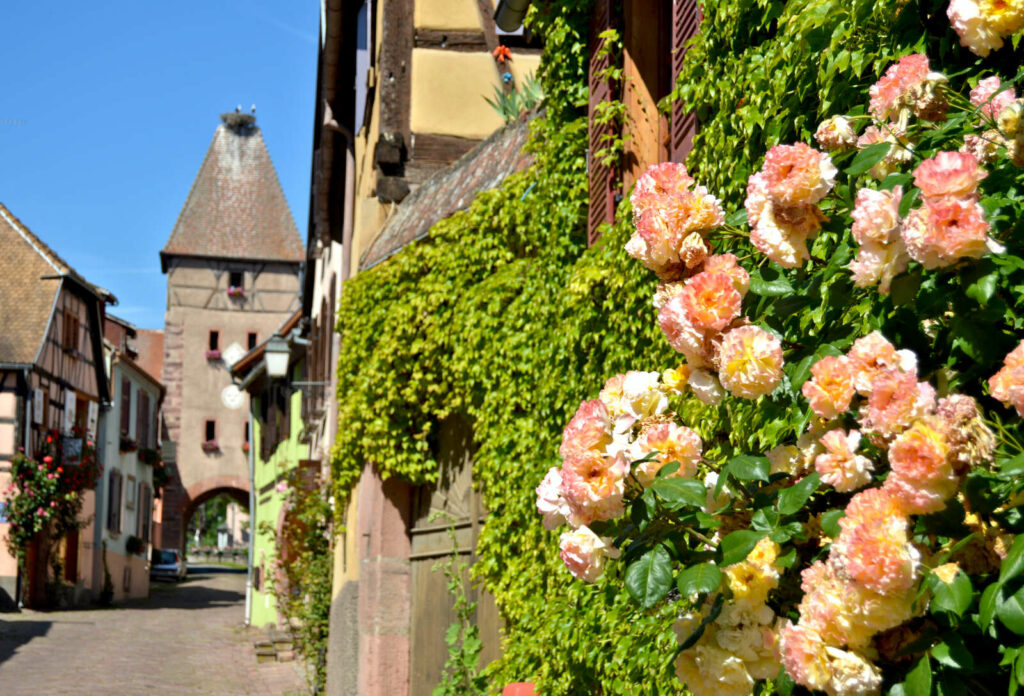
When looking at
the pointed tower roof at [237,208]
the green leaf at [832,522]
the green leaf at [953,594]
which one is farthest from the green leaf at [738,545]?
the pointed tower roof at [237,208]

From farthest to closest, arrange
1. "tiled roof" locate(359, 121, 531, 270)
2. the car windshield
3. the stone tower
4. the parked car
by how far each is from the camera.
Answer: the stone tower
the car windshield
the parked car
"tiled roof" locate(359, 121, 531, 270)

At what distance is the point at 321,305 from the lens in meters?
17.1

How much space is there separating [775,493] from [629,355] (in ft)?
9.35

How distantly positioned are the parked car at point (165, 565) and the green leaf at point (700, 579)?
132ft

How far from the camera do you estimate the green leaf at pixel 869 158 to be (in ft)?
8.32

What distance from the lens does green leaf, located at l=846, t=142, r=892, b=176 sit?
8.32 ft

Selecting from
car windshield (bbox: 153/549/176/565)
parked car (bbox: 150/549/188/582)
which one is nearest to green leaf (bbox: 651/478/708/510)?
parked car (bbox: 150/549/188/582)

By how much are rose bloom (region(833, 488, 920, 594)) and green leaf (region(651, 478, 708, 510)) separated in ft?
0.98

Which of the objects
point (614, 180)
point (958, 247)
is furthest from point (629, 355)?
point (958, 247)

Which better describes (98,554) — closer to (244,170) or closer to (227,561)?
(244,170)

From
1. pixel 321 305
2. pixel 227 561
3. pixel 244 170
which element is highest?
pixel 244 170

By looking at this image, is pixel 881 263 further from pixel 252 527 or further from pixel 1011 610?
pixel 252 527

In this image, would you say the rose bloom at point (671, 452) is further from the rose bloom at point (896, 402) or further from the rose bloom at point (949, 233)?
the rose bloom at point (949, 233)

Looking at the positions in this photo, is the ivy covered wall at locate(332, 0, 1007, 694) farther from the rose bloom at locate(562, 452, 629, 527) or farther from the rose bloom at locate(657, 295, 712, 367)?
the rose bloom at locate(562, 452, 629, 527)
